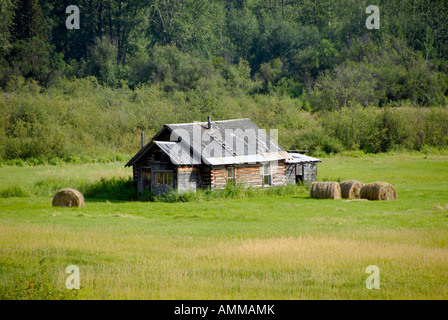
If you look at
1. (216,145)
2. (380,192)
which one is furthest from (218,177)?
(380,192)

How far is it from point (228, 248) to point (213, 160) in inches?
666

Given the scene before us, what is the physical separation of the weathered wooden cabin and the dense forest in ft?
66.8

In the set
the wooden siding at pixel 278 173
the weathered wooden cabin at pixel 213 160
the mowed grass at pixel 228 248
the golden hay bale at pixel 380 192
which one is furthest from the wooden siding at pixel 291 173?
the golden hay bale at pixel 380 192

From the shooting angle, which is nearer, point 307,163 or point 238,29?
point 307,163

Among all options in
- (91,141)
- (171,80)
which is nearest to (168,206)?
(91,141)

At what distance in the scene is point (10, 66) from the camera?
82250mm

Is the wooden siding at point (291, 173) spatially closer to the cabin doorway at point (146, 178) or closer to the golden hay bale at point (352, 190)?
the golden hay bale at point (352, 190)

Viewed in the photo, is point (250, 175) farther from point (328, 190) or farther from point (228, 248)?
point (228, 248)

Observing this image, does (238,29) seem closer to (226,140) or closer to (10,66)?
(10,66)

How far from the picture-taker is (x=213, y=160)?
126ft

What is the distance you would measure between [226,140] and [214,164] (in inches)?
154

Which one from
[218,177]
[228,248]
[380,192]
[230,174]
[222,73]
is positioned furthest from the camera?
[222,73]

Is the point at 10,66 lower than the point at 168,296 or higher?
higher

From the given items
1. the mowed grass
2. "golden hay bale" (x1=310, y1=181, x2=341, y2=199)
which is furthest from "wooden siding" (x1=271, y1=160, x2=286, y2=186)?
"golden hay bale" (x1=310, y1=181, x2=341, y2=199)
